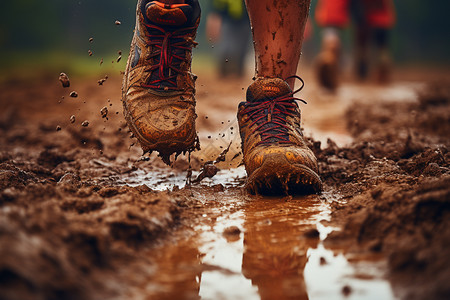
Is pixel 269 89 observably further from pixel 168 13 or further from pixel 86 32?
pixel 86 32

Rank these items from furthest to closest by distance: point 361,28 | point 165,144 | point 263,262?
point 361,28 < point 165,144 < point 263,262

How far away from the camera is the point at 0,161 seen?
2.29m

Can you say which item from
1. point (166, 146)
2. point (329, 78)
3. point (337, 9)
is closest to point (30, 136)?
point (166, 146)

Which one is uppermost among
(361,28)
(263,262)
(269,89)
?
(361,28)

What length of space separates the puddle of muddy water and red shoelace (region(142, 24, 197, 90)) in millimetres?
641

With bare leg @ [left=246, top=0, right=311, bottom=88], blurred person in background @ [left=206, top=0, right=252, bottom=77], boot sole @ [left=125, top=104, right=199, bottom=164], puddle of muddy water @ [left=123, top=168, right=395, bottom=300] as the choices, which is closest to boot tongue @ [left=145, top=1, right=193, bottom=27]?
bare leg @ [left=246, top=0, right=311, bottom=88]

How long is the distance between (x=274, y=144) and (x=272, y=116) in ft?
0.51

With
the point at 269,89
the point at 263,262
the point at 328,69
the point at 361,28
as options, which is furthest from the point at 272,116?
the point at 361,28

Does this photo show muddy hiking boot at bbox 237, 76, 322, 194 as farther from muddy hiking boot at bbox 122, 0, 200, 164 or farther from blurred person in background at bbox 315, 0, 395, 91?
blurred person in background at bbox 315, 0, 395, 91

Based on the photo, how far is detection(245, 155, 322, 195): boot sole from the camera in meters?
1.75

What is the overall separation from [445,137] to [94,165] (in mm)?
2054

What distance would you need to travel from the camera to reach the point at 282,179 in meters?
1.77

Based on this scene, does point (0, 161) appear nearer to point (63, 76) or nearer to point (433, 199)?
point (63, 76)

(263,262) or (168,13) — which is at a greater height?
(168,13)
